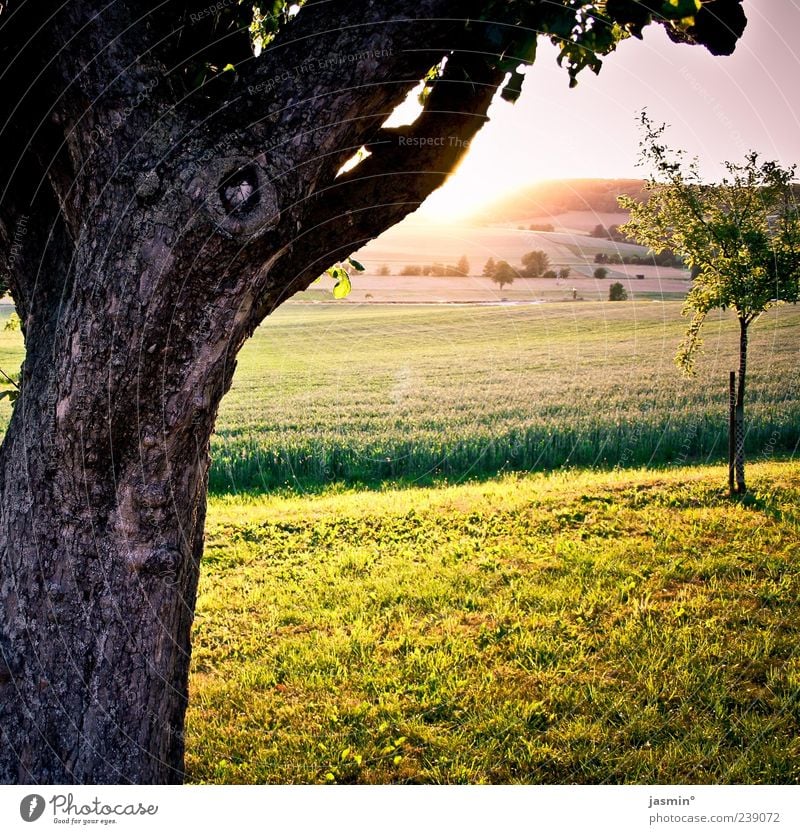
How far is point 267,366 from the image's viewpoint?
19250 millimetres

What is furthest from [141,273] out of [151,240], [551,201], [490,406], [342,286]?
[490,406]

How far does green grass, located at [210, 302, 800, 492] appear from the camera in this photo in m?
11.1

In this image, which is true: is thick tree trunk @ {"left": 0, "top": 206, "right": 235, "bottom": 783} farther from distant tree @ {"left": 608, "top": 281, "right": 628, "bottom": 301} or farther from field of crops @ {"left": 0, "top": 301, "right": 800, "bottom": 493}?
distant tree @ {"left": 608, "top": 281, "right": 628, "bottom": 301}

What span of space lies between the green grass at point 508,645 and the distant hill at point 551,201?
3115mm

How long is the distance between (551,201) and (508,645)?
21.6ft

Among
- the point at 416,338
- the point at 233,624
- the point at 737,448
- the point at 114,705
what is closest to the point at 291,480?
the point at 233,624

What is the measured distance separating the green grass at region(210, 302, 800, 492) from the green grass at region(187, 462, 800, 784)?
3.10 meters

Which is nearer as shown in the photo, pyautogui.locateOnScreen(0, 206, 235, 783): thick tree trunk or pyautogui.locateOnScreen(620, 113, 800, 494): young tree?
pyautogui.locateOnScreen(0, 206, 235, 783): thick tree trunk

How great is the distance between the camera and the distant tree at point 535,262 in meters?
23.8

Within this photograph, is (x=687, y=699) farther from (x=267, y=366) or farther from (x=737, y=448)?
(x=267, y=366)

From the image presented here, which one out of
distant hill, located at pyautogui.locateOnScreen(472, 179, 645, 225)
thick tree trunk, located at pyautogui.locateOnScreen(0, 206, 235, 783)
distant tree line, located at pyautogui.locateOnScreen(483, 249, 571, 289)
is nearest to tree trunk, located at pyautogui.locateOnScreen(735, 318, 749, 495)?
distant hill, located at pyautogui.locateOnScreen(472, 179, 645, 225)

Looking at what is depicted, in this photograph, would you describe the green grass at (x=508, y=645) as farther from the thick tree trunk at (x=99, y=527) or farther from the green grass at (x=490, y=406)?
the green grass at (x=490, y=406)

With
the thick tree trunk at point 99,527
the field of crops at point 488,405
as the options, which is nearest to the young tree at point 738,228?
the field of crops at point 488,405

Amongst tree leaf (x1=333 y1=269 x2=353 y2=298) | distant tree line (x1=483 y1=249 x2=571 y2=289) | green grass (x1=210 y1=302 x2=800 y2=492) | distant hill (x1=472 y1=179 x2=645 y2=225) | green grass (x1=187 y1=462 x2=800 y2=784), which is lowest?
green grass (x1=187 y1=462 x2=800 y2=784)
